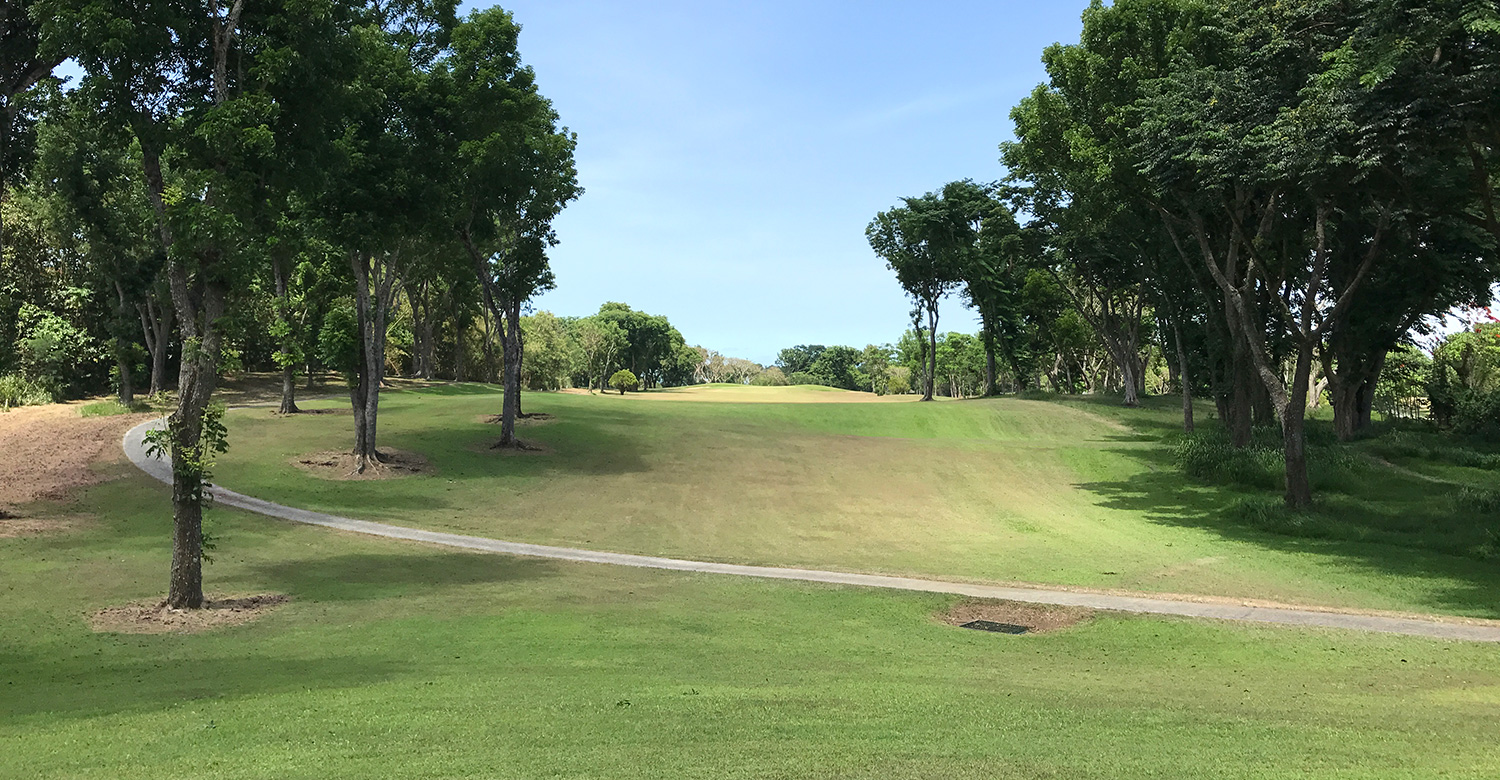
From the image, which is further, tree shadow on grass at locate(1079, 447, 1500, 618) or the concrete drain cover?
tree shadow on grass at locate(1079, 447, 1500, 618)

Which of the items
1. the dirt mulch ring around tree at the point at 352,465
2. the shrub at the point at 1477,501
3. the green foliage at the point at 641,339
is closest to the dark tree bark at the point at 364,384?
the dirt mulch ring around tree at the point at 352,465

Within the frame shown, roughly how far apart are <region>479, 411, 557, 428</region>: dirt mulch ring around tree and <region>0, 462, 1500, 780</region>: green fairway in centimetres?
2547

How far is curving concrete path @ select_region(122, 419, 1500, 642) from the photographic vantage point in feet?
49.7

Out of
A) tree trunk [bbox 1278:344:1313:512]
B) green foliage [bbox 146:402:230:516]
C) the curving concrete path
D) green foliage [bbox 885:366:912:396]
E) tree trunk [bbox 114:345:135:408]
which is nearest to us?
green foliage [bbox 146:402:230:516]

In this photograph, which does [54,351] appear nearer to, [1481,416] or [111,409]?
[111,409]

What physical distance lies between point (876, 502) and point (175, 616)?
2214cm

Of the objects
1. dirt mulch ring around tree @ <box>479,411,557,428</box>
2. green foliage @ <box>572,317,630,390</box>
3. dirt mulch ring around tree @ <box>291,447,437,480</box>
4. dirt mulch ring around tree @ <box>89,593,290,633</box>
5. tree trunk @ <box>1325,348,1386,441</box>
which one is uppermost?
green foliage @ <box>572,317,630,390</box>

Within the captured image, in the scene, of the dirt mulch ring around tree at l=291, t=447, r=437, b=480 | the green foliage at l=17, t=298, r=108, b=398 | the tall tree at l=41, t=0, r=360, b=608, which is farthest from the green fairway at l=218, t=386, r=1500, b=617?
the green foliage at l=17, t=298, r=108, b=398

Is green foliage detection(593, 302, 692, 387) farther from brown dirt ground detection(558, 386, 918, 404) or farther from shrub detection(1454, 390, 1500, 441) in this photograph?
shrub detection(1454, 390, 1500, 441)

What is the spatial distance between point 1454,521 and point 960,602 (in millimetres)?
19504

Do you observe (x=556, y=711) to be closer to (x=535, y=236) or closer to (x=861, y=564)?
(x=861, y=564)

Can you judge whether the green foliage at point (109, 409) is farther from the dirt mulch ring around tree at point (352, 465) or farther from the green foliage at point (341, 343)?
the green foliage at point (341, 343)

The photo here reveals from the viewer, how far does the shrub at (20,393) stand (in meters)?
41.3

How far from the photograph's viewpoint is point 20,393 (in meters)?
43.2
